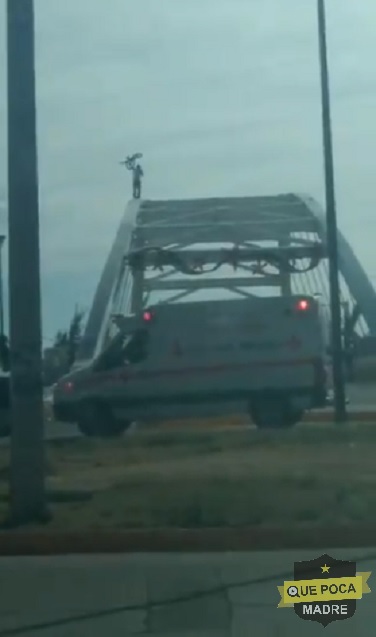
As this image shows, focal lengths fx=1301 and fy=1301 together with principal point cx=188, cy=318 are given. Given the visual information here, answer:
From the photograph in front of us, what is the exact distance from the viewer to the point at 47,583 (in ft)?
23.3

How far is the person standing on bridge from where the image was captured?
7965 millimetres

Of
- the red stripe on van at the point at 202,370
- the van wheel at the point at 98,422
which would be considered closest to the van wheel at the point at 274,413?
the red stripe on van at the point at 202,370

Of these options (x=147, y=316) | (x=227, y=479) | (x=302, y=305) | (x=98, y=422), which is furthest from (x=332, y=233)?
(x=98, y=422)

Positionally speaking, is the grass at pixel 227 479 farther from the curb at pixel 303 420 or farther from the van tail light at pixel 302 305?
the van tail light at pixel 302 305

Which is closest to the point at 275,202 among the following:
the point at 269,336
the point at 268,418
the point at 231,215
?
the point at 231,215

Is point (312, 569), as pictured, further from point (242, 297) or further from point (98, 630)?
point (242, 297)

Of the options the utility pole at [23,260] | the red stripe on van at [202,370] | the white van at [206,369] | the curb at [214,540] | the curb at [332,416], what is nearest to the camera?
the curb at [214,540]

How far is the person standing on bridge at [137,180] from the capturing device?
7.96 metres

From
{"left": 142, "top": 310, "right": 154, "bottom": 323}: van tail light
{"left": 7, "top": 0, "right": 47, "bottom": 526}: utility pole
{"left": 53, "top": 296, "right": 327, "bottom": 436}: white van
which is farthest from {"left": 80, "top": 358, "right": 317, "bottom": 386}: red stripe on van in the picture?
{"left": 7, "top": 0, "right": 47, "bottom": 526}: utility pole

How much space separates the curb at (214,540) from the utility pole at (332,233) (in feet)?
2.52

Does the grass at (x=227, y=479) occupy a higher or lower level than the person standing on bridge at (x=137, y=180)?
lower

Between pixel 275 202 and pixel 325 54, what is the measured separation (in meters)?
1.06

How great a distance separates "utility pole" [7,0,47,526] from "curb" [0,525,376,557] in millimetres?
921

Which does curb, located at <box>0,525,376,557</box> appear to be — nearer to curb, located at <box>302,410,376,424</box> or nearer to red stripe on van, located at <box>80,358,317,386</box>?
curb, located at <box>302,410,376,424</box>
